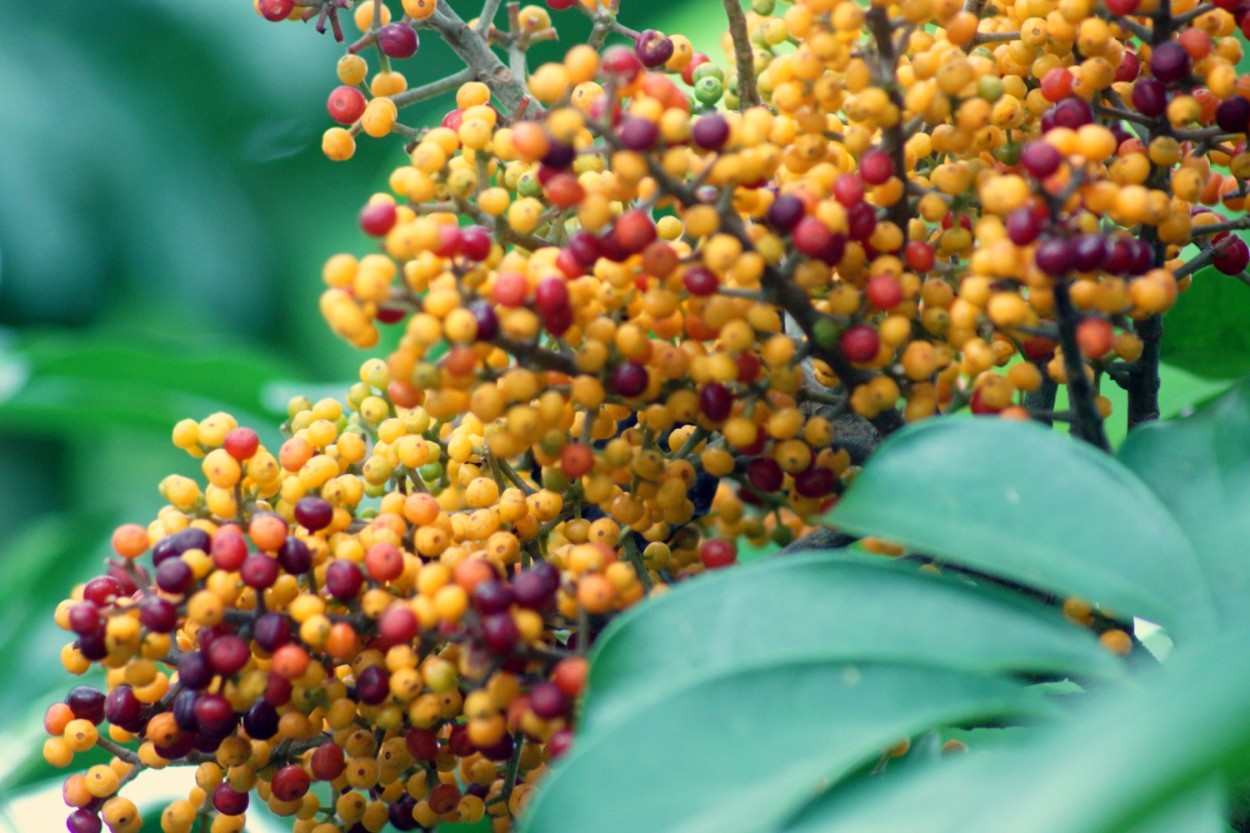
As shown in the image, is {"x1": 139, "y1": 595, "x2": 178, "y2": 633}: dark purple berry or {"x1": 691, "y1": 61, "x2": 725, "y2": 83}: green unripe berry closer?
{"x1": 139, "y1": 595, "x2": 178, "y2": 633}: dark purple berry

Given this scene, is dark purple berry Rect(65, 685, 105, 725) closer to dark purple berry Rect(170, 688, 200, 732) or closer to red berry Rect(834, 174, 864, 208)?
dark purple berry Rect(170, 688, 200, 732)

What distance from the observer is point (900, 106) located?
0.47 meters

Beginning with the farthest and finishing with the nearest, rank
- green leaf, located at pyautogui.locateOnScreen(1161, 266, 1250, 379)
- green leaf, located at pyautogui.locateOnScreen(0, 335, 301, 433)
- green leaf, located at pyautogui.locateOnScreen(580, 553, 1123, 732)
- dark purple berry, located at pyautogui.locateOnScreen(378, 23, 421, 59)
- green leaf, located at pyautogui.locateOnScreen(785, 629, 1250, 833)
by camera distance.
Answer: green leaf, located at pyautogui.locateOnScreen(0, 335, 301, 433) < green leaf, located at pyautogui.locateOnScreen(1161, 266, 1250, 379) < dark purple berry, located at pyautogui.locateOnScreen(378, 23, 421, 59) < green leaf, located at pyautogui.locateOnScreen(580, 553, 1123, 732) < green leaf, located at pyautogui.locateOnScreen(785, 629, 1250, 833)

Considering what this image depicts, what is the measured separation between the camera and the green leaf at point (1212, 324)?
74 cm

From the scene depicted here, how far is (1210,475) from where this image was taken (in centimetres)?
44

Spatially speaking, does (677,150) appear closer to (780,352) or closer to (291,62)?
(780,352)

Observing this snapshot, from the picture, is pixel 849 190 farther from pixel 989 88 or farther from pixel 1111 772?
pixel 1111 772

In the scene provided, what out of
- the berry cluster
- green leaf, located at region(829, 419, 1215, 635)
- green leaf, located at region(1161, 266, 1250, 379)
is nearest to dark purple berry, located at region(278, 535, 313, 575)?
the berry cluster

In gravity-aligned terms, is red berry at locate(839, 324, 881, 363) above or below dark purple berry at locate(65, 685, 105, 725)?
above

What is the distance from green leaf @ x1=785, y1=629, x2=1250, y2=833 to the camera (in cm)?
25

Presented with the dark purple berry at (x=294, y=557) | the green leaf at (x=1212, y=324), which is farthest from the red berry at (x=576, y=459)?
the green leaf at (x=1212, y=324)

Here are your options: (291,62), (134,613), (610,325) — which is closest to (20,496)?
(291,62)

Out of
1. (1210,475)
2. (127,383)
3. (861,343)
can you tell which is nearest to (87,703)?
(861,343)

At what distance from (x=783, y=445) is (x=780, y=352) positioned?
0.05m
